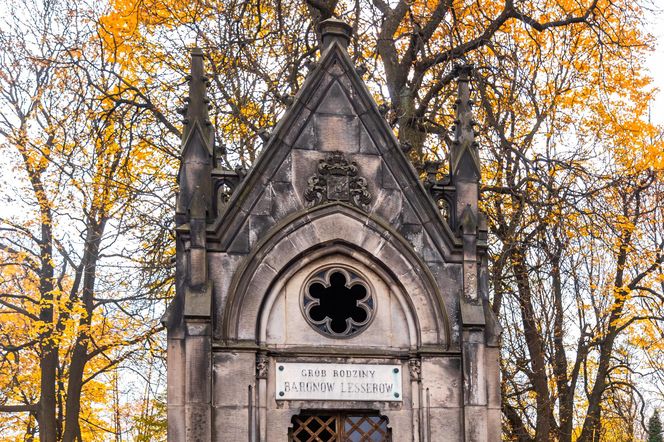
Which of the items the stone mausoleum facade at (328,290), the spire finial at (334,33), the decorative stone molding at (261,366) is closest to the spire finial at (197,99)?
the stone mausoleum facade at (328,290)

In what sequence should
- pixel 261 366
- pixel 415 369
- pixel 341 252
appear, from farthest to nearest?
pixel 341 252 < pixel 415 369 < pixel 261 366

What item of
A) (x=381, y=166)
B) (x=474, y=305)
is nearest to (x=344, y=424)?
(x=474, y=305)

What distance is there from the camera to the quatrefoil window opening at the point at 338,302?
10.9 metres

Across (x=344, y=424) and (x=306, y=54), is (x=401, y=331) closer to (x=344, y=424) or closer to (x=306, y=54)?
(x=344, y=424)

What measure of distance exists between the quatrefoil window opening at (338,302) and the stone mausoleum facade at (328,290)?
0.02m

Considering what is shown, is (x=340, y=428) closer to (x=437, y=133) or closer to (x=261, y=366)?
(x=261, y=366)

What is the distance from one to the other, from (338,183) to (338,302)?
1351 mm

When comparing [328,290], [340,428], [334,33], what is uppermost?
[334,33]

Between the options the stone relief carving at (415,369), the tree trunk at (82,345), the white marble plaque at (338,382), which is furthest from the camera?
the tree trunk at (82,345)

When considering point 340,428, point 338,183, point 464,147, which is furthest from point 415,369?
point 464,147

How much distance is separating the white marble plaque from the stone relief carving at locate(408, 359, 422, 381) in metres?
0.13

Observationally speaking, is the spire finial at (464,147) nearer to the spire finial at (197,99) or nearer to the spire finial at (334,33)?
the spire finial at (334,33)

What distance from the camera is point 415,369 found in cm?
1079

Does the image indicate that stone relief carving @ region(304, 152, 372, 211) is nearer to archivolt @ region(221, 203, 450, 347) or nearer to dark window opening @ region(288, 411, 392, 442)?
archivolt @ region(221, 203, 450, 347)
